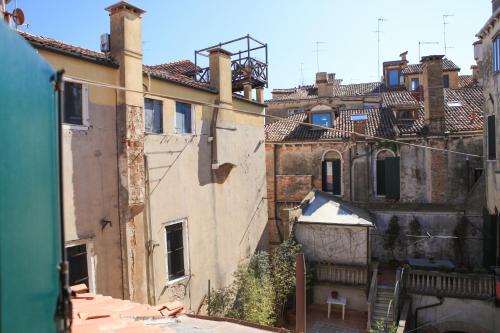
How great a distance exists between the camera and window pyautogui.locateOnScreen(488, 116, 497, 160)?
14.1m

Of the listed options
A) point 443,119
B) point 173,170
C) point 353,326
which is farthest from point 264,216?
point 443,119

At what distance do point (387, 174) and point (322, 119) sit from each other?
5.24 m

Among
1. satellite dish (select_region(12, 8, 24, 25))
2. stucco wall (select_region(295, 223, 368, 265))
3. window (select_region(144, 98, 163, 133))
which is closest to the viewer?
satellite dish (select_region(12, 8, 24, 25))

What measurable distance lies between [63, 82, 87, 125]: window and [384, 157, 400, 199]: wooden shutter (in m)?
16.3

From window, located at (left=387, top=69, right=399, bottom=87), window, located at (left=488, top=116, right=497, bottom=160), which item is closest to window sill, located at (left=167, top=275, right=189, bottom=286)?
window, located at (left=488, top=116, right=497, bottom=160)

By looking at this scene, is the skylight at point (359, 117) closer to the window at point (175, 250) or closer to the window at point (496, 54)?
the window at point (496, 54)

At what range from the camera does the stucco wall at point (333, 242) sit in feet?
51.9

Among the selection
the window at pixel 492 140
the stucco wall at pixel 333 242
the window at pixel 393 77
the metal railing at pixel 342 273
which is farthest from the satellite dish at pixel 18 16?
the window at pixel 393 77

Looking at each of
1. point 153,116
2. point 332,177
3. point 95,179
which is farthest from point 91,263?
point 332,177

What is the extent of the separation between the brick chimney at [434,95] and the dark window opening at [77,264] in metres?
17.8

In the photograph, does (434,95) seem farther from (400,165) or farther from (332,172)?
(332,172)

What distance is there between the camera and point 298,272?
213 inches

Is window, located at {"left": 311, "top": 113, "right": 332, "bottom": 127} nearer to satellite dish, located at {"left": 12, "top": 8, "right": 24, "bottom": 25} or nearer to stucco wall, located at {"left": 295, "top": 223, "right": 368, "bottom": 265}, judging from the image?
stucco wall, located at {"left": 295, "top": 223, "right": 368, "bottom": 265}

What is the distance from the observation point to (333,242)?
16172mm
